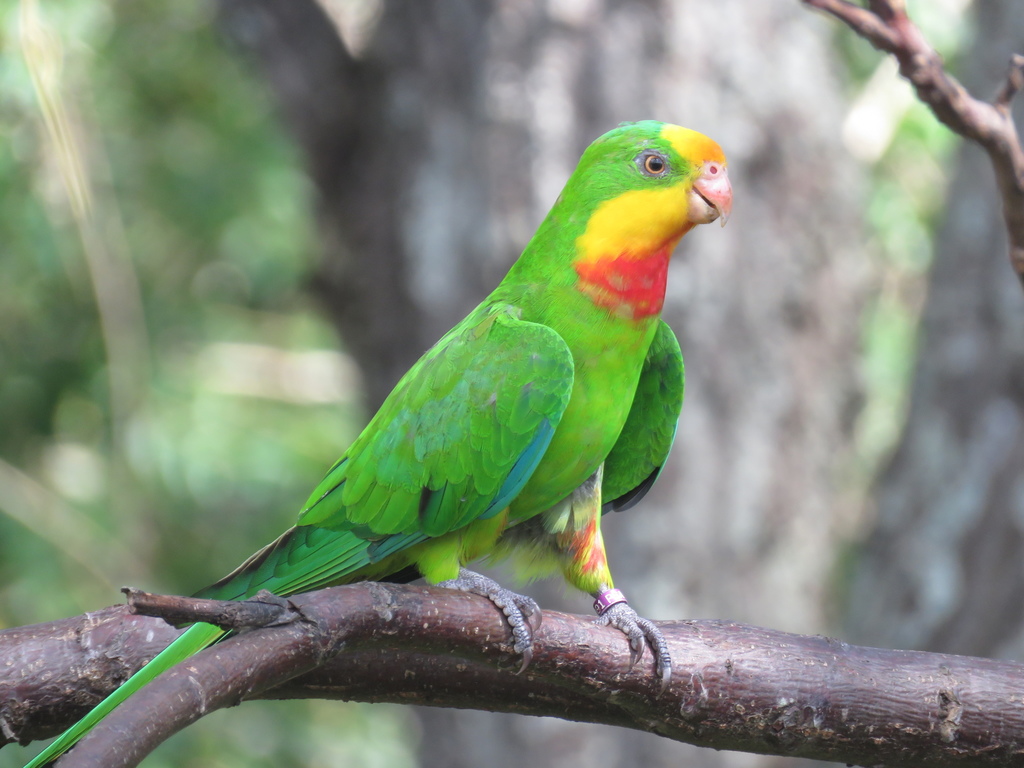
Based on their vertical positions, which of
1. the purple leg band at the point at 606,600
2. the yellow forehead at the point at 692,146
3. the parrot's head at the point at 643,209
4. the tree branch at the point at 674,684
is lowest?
the tree branch at the point at 674,684

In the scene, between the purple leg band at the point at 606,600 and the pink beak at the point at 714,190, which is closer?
the pink beak at the point at 714,190

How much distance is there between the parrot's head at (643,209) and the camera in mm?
2602

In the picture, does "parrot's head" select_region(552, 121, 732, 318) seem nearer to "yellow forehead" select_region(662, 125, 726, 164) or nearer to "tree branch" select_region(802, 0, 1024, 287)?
"yellow forehead" select_region(662, 125, 726, 164)

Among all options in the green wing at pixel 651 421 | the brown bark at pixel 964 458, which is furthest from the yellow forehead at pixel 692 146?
the brown bark at pixel 964 458

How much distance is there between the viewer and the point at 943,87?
208 centimetres

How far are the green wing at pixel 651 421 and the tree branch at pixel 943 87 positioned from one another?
3.18 feet

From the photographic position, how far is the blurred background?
15.3ft

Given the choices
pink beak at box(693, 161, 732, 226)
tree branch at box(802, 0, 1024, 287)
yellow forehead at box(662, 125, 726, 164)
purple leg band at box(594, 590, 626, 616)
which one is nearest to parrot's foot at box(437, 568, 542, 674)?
purple leg band at box(594, 590, 626, 616)

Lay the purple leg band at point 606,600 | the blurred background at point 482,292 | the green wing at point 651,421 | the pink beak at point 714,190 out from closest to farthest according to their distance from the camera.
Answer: the pink beak at point 714,190, the purple leg band at point 606,600, the green wing at point 651,421, the blurred background at point 482,292

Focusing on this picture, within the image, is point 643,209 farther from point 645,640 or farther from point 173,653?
point 173,653

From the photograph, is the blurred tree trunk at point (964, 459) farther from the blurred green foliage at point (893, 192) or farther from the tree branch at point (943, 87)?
the tree branch at point (943, 87)

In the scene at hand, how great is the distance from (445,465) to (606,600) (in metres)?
0.59

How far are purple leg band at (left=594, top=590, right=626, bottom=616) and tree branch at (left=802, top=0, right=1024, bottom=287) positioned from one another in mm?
1329

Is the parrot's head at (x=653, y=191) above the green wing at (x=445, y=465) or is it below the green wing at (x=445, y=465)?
above
